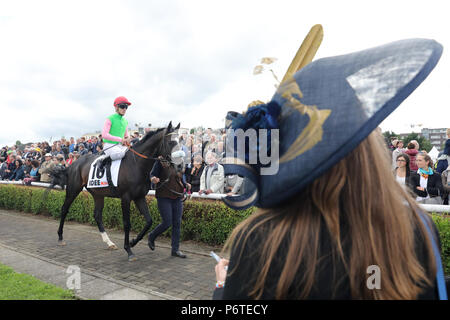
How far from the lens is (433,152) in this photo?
13.1 meters

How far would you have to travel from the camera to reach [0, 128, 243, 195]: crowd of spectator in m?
7.12

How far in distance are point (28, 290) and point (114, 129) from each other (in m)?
3.42

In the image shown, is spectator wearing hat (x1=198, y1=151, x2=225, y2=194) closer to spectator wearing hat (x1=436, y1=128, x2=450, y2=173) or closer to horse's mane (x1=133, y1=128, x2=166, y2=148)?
horse's mane (x1=133, y1=128, x2=166, y2=148)

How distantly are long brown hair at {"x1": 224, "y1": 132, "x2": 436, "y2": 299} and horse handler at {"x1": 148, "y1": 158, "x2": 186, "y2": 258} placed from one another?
475 centimetres

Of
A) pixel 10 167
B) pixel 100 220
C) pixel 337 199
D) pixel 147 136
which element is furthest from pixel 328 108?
pixel 10 167

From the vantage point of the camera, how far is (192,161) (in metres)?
8.97

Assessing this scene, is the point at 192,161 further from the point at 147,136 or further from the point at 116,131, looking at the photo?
the point at 116,131

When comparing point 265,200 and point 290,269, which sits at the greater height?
point 265,200

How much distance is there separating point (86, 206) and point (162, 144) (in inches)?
204

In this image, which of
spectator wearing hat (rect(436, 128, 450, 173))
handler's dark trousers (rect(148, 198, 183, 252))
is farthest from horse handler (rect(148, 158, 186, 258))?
spectator wearing hat (rect(436, 128, 450, 173))

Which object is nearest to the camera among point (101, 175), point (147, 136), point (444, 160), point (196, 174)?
point (147, 136)

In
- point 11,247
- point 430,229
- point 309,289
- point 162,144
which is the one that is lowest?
point 11,247
